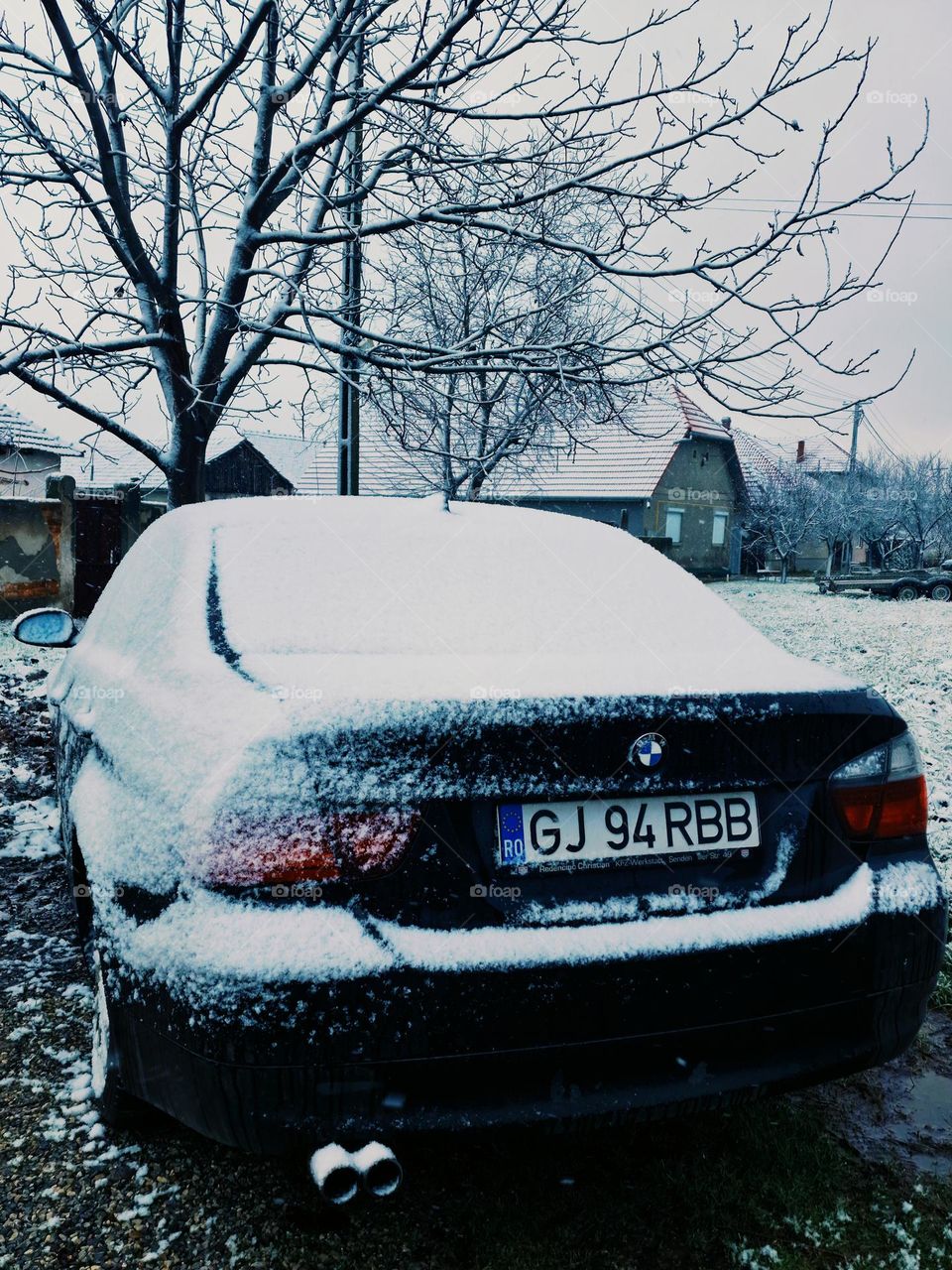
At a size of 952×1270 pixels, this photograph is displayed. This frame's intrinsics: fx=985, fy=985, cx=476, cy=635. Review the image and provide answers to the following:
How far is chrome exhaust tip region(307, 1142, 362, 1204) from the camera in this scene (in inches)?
62.6

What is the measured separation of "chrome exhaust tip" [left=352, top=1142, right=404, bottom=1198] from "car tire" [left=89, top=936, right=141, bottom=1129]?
0.60m

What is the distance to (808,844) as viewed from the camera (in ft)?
6.56

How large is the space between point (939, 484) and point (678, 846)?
58486 mm

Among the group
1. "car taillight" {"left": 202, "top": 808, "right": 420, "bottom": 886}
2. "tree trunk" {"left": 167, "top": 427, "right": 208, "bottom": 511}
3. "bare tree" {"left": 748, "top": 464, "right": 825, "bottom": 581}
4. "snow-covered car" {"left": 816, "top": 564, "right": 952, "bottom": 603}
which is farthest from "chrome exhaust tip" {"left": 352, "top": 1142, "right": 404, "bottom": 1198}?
"bare tree" {"left": 748, "top": 464, "right": 825, "bottom": 581}

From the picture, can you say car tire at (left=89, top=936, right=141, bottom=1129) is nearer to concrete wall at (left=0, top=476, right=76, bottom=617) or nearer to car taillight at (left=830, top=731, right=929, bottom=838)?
car taillight at (left=830, top=731, right=929, bottom=838)

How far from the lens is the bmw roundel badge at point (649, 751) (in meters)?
1.84

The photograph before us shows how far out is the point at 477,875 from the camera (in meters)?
1.75

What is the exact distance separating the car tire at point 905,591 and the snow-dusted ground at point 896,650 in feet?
2.85

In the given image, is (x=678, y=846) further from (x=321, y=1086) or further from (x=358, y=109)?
(x=358, y=109)

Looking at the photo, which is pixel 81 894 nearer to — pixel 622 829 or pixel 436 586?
pixel 436 586

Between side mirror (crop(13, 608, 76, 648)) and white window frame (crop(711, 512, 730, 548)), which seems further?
white window frame (crop(711, 512, 730, 548))

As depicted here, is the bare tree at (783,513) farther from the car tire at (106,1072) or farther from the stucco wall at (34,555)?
the car tire at (106,1072)

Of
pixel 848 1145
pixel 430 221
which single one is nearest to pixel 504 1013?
pixel 848 1145

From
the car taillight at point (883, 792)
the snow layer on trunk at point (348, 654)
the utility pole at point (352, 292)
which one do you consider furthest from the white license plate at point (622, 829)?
the utility pole at point (352, 292)
